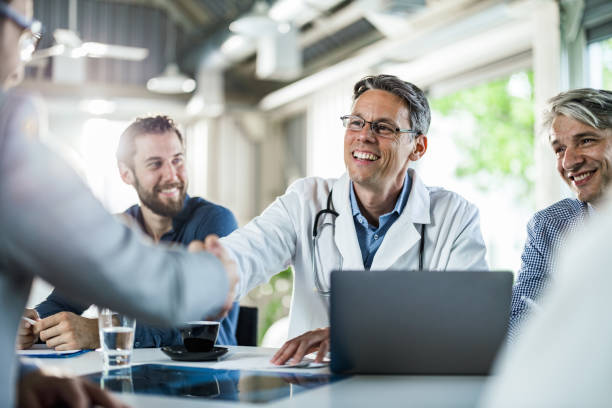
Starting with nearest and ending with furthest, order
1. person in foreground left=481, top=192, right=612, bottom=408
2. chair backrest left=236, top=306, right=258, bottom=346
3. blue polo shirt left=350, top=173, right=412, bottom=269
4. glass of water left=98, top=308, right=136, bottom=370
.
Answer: person in foreground left=481, top=192, right=612, bottom=408, glass of water left=98, top=308, right=136, bottom=370, blue polo shirt left=350, top=173, right=412, bottom=269, chair backrest left=236, top=306, right=258, bottom=346

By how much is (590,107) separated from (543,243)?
0.52m

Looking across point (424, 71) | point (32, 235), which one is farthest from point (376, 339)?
point (424, 71)

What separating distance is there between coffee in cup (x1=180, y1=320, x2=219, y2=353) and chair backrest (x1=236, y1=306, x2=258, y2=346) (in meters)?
0.85

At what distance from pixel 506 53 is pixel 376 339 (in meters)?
4.10

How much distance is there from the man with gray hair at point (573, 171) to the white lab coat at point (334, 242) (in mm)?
340

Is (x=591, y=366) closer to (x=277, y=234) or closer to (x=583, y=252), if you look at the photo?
(x=583, y=252)

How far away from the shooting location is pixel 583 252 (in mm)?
612

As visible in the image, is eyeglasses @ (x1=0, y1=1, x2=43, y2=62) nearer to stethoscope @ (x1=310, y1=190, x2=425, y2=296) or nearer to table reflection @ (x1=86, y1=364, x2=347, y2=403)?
table reflection @ (x1=86, y1=364, x2=347, y2=403)

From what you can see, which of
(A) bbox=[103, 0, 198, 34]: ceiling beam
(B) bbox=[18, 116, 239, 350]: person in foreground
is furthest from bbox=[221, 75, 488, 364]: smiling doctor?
(A) bbox=[103, 0, 198, 34]: ceiling beam

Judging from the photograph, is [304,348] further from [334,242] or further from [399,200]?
[399,200]

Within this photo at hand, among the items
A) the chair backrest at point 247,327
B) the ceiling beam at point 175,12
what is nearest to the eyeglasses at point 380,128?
the chair backrest at point 247,327

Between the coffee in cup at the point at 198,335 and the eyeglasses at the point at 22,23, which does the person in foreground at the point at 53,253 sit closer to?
the eyeglasses at the point at 22,23

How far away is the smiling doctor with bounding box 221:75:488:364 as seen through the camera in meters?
2.25

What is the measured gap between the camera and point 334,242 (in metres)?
2.34
